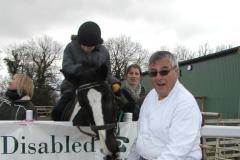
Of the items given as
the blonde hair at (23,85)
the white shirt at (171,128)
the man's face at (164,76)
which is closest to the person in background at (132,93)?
the blonde hair at (23,85)

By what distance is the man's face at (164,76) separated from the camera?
2.94 meters

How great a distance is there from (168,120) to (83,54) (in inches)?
68.7

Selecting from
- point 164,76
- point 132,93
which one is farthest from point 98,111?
point 132,93

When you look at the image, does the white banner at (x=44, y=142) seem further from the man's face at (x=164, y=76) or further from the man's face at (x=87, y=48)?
the man's face at (x=164, y=76)

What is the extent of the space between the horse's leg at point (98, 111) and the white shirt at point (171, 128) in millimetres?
405

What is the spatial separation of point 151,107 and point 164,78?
295mm

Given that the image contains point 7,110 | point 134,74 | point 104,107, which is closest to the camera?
point 104,107

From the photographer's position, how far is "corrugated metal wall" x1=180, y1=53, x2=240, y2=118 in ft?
91.1

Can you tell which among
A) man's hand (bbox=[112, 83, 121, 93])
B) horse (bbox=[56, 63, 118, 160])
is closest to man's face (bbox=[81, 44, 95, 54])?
horse (bbox=[56, 63, 118, 160])

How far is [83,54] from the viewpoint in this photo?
4363mm

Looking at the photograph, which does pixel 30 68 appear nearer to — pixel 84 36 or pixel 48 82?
pixel 48 82

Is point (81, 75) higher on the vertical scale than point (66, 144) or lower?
higher

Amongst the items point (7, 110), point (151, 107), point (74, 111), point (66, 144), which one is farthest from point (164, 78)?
point (7, 110)

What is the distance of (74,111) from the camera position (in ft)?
13.4
